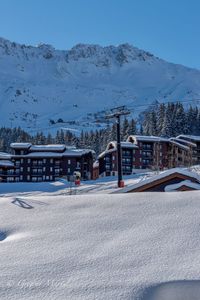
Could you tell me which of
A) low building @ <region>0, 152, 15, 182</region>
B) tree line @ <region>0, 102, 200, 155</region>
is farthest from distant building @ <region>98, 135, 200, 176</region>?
low building @ <region>0, 152, 15, 182</region>

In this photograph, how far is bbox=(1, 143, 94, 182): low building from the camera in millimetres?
68188

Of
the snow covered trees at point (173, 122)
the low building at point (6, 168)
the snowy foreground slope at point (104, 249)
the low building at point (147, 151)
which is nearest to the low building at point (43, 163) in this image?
the low building at point (6, 168)

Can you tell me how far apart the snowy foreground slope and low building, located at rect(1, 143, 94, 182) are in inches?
2424

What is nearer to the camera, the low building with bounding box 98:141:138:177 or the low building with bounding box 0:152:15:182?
the low building with bounding box 98:141:138:177

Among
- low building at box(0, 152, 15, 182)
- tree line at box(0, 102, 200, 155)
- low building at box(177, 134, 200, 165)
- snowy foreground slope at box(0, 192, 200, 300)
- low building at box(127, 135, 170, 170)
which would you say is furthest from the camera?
tree line at box(0, 102, 200, 155)

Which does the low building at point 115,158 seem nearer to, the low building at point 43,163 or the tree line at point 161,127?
the low building at point 43,163

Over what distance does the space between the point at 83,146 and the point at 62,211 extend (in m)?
88.0

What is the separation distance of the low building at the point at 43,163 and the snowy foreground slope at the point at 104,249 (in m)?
61.6

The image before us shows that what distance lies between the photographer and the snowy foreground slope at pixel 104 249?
3.90 m

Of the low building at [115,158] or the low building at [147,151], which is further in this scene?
the low building at [147,151]

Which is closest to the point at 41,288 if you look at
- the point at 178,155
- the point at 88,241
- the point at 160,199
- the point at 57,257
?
the point at 57,257

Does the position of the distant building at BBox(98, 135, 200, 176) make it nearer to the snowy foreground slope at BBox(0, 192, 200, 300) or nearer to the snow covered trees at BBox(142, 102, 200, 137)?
the snow covered trees at BBox(142, 102, 200, 137)

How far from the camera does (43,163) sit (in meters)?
68.4

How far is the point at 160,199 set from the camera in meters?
6.55
